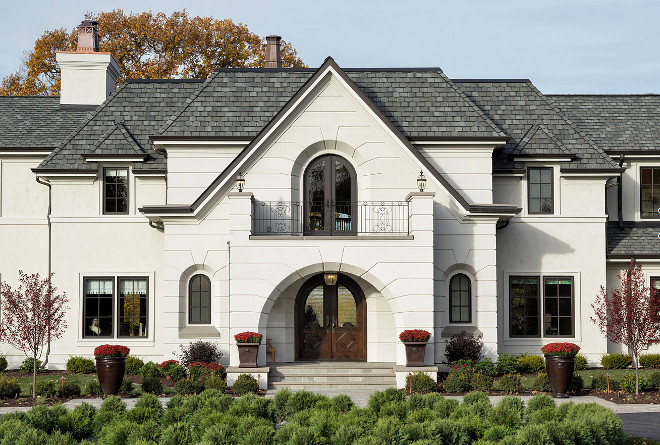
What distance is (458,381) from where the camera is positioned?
21516mm

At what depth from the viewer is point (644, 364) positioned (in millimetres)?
Answer: 25750

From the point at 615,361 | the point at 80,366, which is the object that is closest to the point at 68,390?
the point at 80,366

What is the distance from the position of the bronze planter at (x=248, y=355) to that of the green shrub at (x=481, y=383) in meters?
5.42

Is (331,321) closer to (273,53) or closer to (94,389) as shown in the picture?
(94,389)

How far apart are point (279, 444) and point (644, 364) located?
53.3ft

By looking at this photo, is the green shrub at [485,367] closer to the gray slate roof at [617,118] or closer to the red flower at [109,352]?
the red flower at [109,352]

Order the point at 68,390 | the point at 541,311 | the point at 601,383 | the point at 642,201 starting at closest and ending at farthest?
the point at 68,390 < the point at 601,383 < the point at 541,311 < the point at 642,201

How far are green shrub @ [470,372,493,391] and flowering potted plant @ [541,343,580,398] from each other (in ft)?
5.09

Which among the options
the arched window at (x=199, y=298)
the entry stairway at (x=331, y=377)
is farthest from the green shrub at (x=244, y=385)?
the arched window at (x=199, y=298)

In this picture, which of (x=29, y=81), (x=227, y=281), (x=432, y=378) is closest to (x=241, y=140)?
(x=227, y=281)

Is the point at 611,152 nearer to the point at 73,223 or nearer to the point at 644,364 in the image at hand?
the point at 644,364

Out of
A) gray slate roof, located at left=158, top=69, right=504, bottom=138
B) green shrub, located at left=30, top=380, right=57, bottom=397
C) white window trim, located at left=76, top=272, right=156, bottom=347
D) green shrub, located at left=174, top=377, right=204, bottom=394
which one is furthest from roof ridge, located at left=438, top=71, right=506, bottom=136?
green shrub, located at left=30, top=380, right=57, bottom=397

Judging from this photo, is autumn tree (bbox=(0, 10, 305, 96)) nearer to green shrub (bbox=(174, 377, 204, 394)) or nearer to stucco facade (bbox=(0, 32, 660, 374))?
stucco facade (bbox=(0, 32, 660, 374))

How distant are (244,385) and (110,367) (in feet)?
10.3
